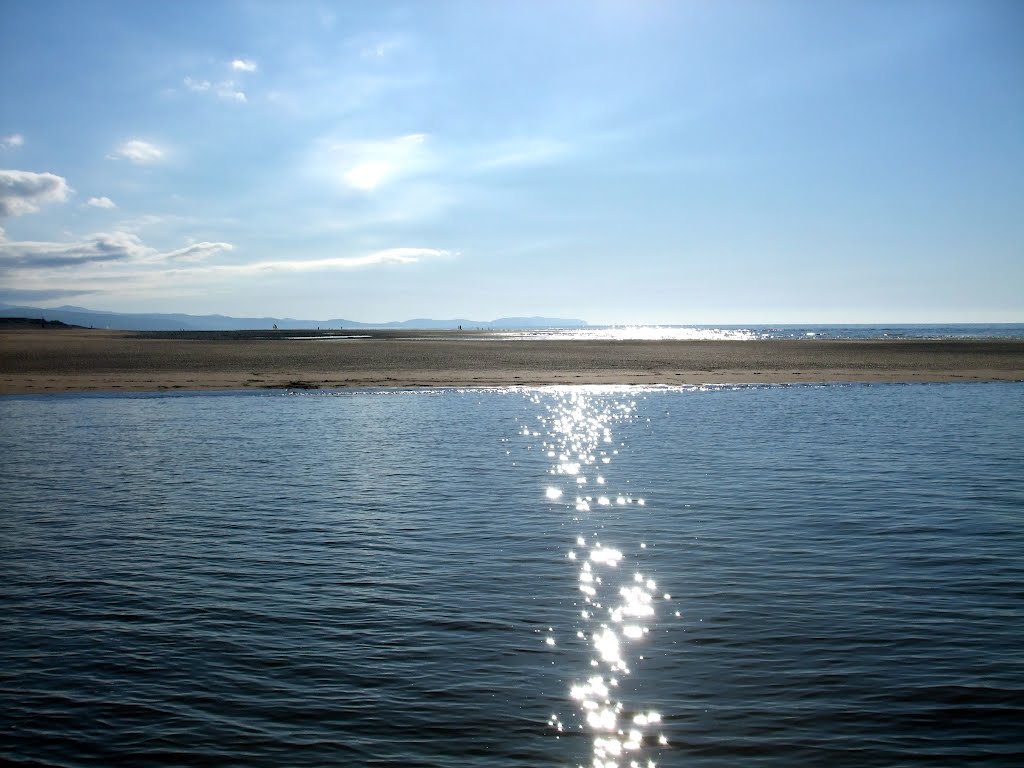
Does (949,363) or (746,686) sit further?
(949,363)

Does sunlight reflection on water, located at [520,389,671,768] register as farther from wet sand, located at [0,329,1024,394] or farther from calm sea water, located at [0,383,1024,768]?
wet sand, located at [0,329,1024,394]

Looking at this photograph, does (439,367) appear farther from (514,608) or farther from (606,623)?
(606,623)

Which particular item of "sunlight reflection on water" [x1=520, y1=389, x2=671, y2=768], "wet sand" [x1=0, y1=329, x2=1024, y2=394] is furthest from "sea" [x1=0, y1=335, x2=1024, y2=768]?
"wet sand" [x1=0, y1=329, x2=1024, y2=394]

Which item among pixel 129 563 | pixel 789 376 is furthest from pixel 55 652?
pixel 789 376

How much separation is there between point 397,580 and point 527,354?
57.3 metres

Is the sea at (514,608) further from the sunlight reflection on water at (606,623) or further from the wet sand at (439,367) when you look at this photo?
the wet sand at (439,367)

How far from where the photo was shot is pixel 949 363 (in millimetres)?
57312

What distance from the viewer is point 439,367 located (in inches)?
2067

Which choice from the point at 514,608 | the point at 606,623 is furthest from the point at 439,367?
the point at 606,623

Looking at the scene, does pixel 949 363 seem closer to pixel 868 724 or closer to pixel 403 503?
pixel 403 503

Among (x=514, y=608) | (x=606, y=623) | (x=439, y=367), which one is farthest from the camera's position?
(x=439, y=367)

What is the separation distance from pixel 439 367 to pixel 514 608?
141ft

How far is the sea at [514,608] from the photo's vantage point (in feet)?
23.1

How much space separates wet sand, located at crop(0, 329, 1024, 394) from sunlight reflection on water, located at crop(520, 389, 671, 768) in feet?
85.3
